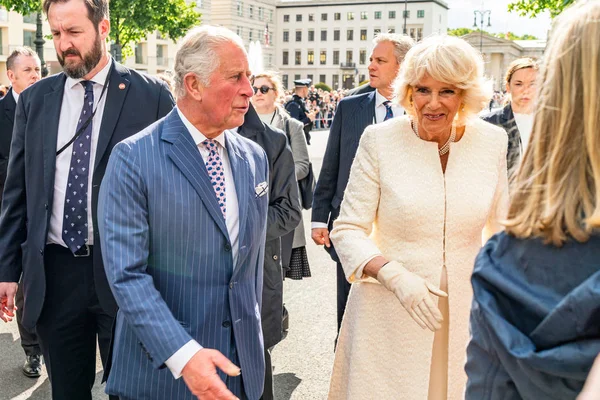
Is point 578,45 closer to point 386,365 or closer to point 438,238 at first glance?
point 438,238

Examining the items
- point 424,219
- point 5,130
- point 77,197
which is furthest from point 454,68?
point 5,130

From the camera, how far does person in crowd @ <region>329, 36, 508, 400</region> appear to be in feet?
9.83

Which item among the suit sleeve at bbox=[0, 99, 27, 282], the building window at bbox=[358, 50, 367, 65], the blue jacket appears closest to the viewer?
the blue jacket

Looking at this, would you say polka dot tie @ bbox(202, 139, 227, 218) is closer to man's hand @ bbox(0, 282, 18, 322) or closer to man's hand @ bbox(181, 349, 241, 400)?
man's hand @ bbox(181, 349, 241, 400)

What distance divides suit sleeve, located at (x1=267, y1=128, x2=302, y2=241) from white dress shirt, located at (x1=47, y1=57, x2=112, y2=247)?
1.01m

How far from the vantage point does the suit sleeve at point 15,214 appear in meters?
3.40

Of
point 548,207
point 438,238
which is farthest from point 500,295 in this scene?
point 438,238

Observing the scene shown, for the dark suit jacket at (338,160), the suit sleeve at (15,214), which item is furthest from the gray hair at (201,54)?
the dark suit jacket at (338,160)

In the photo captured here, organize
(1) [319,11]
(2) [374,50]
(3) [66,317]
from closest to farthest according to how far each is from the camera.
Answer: (3) [66,317], (2) [374,50], (1) [319,11]

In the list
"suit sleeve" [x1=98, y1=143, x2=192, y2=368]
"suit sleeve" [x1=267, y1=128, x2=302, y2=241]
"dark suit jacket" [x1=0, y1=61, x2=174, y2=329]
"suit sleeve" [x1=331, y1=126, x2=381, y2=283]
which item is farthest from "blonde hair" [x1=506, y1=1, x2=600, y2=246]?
"suit sleeve" [x1=267, y1=128, x2=302, y2=241]

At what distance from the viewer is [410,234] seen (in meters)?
3.01

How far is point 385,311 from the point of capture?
3.07 m

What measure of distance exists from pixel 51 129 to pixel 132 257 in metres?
1.27

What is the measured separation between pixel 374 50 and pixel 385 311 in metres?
2.56
